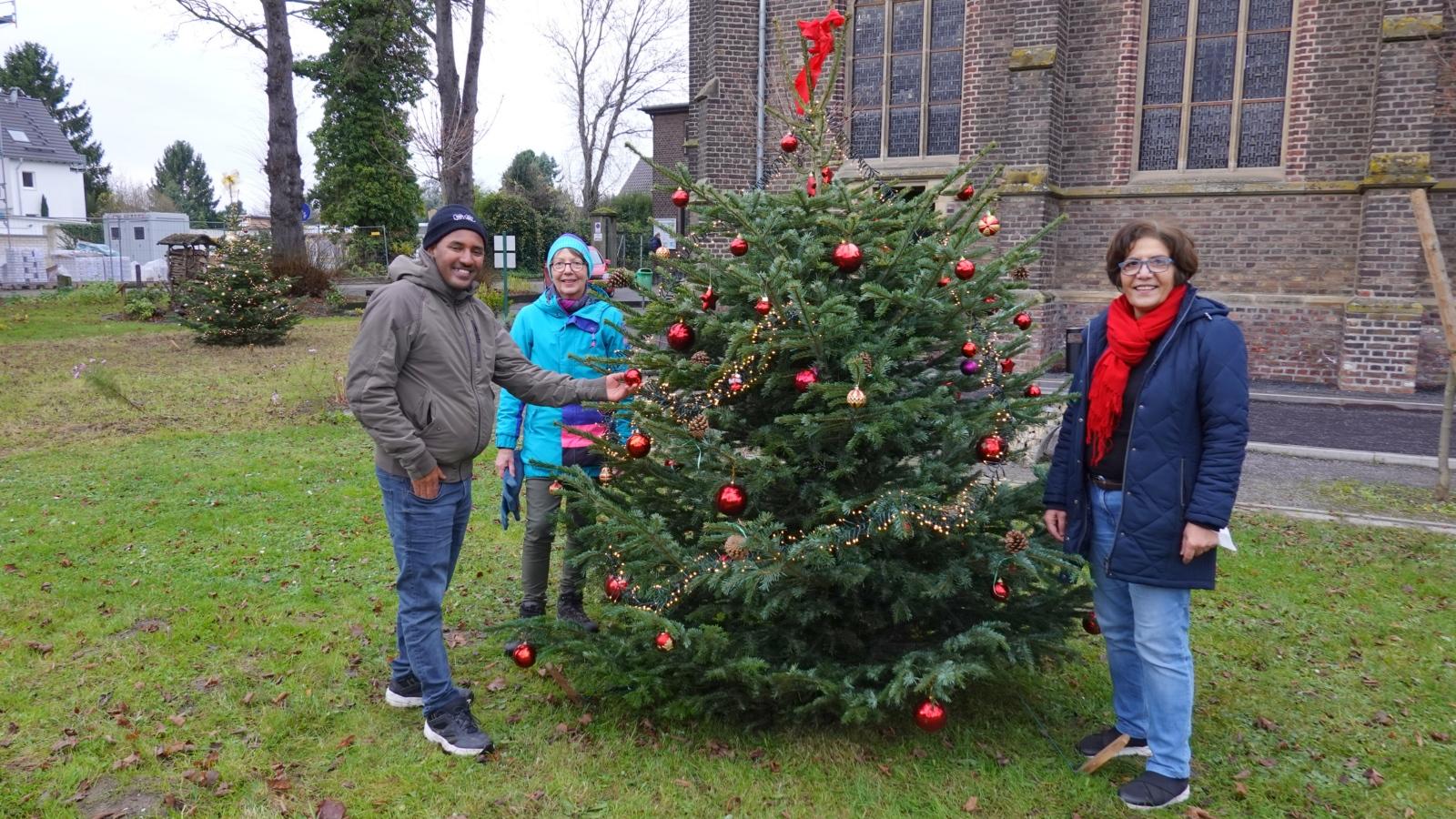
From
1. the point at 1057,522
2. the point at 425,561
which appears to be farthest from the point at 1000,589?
the point at 425,561

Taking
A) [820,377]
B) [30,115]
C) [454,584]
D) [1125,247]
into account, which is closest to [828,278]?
[820,377]

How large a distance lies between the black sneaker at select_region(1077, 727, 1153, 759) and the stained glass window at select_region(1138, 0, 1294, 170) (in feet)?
41.1

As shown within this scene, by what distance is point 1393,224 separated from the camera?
12297mm

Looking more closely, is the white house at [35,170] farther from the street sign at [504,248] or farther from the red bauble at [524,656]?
the red bauble at [524,656]

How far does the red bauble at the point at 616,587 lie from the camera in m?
3.56

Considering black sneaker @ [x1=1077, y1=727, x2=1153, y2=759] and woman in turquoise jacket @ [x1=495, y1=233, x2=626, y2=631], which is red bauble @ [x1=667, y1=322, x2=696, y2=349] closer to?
woman in turquoise jacket @ [x1=495, y1=233, x2=626, y2=631]

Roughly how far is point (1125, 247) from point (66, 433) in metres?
10.7

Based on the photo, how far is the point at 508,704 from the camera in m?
4.07

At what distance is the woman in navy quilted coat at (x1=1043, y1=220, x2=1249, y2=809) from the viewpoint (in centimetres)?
288

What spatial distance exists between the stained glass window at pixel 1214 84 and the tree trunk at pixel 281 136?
17.9 metres

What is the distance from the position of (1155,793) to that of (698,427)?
2.00 m

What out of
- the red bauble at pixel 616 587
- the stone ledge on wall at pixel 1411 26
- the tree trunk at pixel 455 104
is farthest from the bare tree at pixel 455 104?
the red bauble at pixel 616 587

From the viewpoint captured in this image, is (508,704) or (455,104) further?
(455,104)

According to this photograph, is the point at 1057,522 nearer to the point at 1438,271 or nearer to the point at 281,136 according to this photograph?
the point at 1438,271
